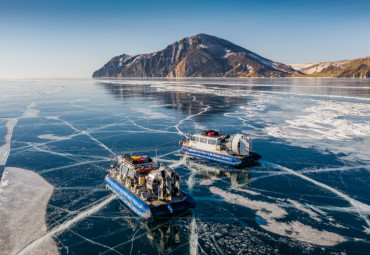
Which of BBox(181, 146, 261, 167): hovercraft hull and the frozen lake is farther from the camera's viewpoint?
BBox(181, 146, 261, 167): hovercraft hull

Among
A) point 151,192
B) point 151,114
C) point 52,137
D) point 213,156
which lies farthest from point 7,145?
point 151,114

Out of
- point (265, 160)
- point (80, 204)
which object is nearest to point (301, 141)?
point (265, 160)

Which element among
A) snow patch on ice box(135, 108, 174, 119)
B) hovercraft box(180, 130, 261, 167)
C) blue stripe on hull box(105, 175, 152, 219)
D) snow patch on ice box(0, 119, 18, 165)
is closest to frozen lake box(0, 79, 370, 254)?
snow patch on ice box(0, 119, 18, 165)

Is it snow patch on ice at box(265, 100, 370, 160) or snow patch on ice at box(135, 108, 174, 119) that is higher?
snow patch on ice at box(135, 108, 174, 119)

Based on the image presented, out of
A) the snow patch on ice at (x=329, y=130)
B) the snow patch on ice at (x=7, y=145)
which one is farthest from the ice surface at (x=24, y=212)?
the snow patch on ice at (x=329, y=130)

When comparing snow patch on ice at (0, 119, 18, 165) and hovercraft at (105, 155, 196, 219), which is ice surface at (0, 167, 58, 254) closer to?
snow patch on ice at (0, 119, 18, 165)

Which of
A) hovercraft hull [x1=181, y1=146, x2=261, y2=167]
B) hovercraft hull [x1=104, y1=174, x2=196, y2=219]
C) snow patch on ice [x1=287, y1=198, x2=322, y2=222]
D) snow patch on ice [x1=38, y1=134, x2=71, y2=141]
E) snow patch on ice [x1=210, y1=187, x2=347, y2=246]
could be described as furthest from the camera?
snow patch on ice [x1=38, y1=134, x2=71, y2=141]

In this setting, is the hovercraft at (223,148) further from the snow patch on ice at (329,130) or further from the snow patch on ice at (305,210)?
the snow patch on ice at (329,130)

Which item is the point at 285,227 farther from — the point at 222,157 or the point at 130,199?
the point at 222,157
